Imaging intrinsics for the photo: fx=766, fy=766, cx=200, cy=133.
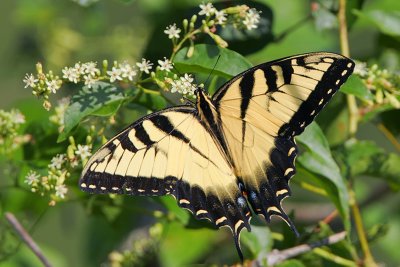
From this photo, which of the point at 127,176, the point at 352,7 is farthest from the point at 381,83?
the point at 127,176

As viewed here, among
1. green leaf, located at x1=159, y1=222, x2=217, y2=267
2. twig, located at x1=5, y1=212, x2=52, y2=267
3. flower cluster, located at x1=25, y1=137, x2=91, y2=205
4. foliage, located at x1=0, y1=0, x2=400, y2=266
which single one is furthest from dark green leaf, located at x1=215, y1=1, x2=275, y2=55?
green leaf, located at x1=159, y1=222, x2=217, y2=267

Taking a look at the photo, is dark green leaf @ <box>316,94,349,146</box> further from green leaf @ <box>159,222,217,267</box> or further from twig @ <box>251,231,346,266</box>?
green leaf @ <box>159,222,217,267</box>

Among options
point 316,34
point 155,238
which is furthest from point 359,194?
point 155,238

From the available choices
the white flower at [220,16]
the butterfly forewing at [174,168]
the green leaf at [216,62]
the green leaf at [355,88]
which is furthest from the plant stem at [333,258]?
the white flower at [220,16]

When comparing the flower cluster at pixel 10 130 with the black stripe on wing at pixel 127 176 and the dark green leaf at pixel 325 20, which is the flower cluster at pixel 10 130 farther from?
the dark green leaf at pixel 325 20

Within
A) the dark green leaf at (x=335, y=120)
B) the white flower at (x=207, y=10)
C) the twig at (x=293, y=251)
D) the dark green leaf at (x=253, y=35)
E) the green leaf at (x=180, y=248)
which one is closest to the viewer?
the white flower at (x=207, y=10)
